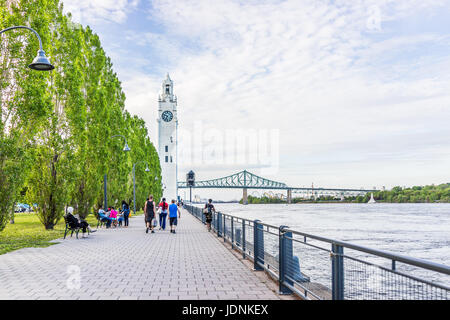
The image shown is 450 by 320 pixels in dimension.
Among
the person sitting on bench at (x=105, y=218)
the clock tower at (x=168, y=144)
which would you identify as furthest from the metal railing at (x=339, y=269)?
the clock tower at (x=168, y=144)

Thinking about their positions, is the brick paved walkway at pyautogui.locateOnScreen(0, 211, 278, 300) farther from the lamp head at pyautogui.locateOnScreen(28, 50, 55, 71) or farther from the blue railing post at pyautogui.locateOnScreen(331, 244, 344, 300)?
the lamp head at pyautogui.locateOnScreen(28, 50, 55, 71)

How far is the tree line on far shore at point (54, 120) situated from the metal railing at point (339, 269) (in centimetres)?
1118

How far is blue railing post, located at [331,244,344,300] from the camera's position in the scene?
4.95 meters

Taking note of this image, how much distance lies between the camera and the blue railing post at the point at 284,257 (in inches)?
271

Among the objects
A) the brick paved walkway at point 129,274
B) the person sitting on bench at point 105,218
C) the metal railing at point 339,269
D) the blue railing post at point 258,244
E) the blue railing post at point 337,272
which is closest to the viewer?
the metal railing at point 339,269

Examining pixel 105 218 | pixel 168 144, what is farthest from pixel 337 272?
pixel 168 144

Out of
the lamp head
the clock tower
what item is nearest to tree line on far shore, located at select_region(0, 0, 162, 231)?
the lamp head

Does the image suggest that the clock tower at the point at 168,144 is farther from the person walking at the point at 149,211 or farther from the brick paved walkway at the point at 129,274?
the brick paved walkway at the point at 129,274

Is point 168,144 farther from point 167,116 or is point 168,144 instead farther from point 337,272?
point 337,272

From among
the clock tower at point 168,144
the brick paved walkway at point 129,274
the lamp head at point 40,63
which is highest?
the clock tower at point 168,144

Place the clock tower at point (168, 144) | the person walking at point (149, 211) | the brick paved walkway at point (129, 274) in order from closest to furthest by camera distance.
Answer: the brick paved walkway at point (129, 274) → the person walking at point (149, 211) → the clock tower at point (168, 144)

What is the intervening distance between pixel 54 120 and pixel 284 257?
49.0 feet

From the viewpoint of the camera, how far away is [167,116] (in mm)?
108062
